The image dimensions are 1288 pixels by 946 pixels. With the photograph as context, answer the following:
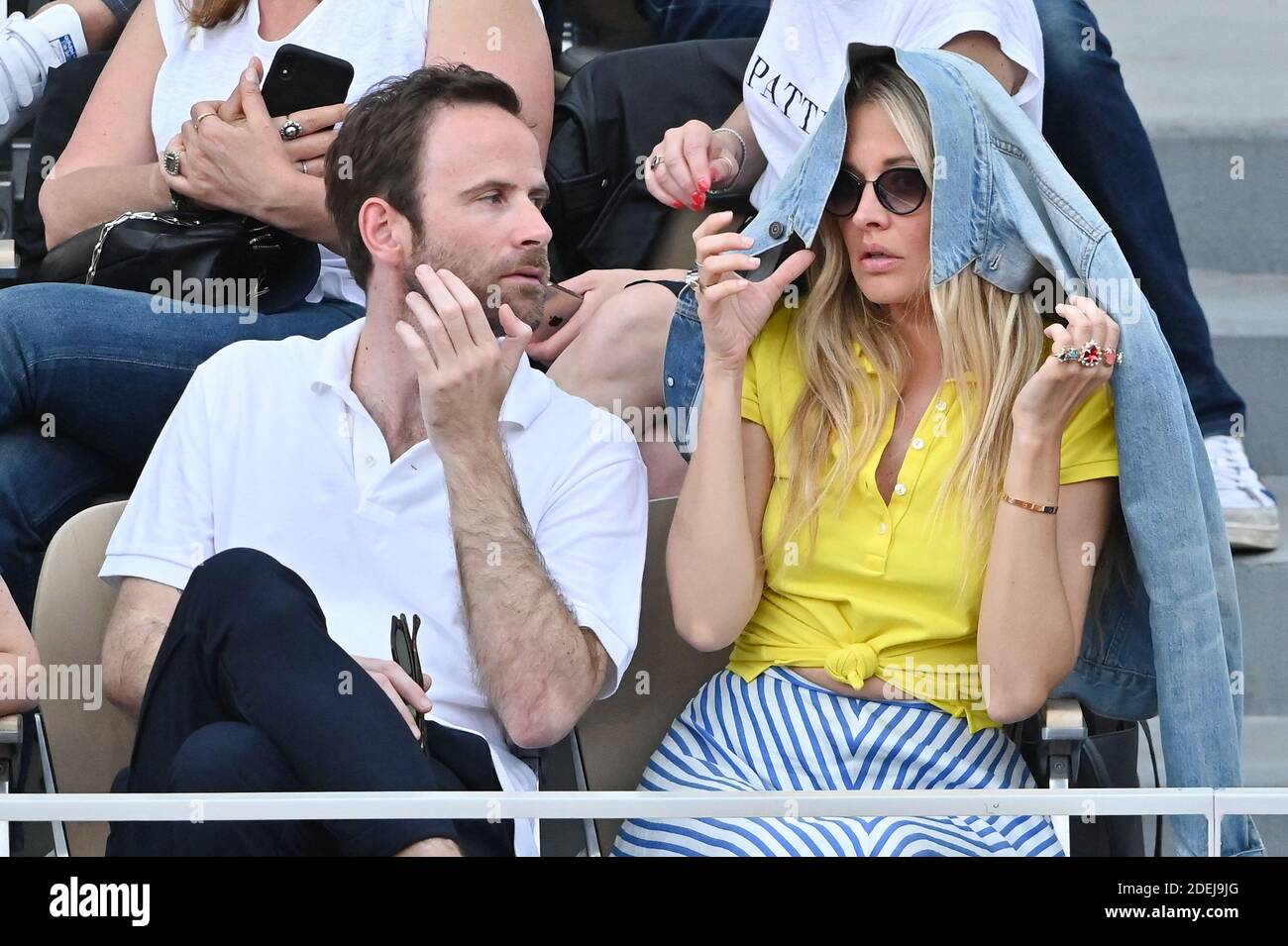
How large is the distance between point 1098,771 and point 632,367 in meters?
0.69

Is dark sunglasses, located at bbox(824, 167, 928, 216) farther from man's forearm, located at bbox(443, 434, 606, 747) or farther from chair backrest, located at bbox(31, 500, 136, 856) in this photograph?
chair backrest, located at bbox(31, 500, 136, 856)

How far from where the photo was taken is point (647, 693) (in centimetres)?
194

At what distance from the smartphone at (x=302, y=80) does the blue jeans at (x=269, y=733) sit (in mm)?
795

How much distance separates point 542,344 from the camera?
2.16 metres

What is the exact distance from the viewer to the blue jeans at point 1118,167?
2.41 m

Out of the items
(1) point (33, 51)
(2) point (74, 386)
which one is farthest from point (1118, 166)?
(1) point (33, 51)

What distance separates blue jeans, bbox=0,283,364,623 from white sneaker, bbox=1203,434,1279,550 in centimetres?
126

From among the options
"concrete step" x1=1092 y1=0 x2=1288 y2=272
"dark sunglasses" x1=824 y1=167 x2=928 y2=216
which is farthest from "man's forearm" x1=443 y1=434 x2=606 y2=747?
"concrete step" x1=1092 y1=0 x2=1288 y2=272

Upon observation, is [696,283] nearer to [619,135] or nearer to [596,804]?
[619,135]

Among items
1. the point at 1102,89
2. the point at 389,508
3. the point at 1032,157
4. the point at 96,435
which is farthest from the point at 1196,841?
the point at 96,435

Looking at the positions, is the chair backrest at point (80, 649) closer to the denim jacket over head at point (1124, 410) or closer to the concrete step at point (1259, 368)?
the denim jacket over head at point (1124, 410)

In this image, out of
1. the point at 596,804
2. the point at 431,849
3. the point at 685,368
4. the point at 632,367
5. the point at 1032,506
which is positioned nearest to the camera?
the point at 596,804

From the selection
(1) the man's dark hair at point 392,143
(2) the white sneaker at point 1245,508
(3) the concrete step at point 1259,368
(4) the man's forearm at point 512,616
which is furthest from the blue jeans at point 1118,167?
(4) the man's forearm at point 512,616
